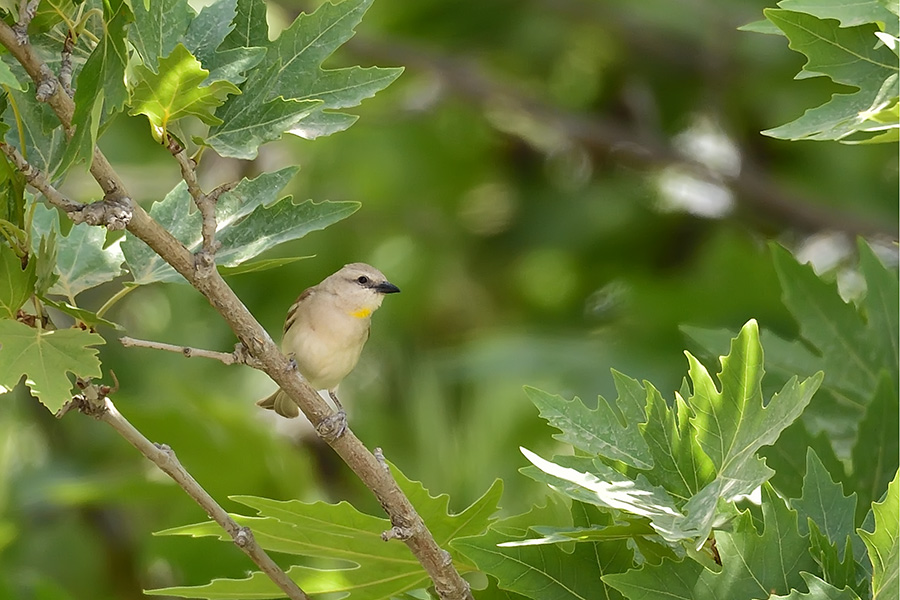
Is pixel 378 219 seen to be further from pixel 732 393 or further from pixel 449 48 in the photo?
pixel 732 393

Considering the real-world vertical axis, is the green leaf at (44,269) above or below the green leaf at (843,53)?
below

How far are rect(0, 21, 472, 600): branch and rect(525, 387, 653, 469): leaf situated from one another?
1.13 ft

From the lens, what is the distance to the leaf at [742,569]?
2.04m

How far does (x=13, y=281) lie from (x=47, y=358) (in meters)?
0.16

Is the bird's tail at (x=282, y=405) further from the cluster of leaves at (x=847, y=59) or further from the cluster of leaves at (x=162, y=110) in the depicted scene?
the cluster of leaves at (x=847, y=59)

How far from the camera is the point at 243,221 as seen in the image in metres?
2.24

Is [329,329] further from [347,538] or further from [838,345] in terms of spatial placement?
[838,345]

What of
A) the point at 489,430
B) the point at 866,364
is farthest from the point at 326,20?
the point at 489,430

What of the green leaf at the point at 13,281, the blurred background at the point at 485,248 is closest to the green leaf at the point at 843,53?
the green leaf at the point at 13,281

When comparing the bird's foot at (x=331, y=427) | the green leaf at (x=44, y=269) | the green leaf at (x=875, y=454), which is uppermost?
the green leaf at (x=44, y=269)

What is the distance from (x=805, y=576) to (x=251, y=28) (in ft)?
4.88

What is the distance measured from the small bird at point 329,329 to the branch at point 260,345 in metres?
1.24

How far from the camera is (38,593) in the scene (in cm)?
391

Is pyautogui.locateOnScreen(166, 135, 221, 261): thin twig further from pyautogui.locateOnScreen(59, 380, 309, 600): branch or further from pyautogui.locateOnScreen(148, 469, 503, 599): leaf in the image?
pyautogui.locateOnScreen(148, 469, 503, 599): leaf
